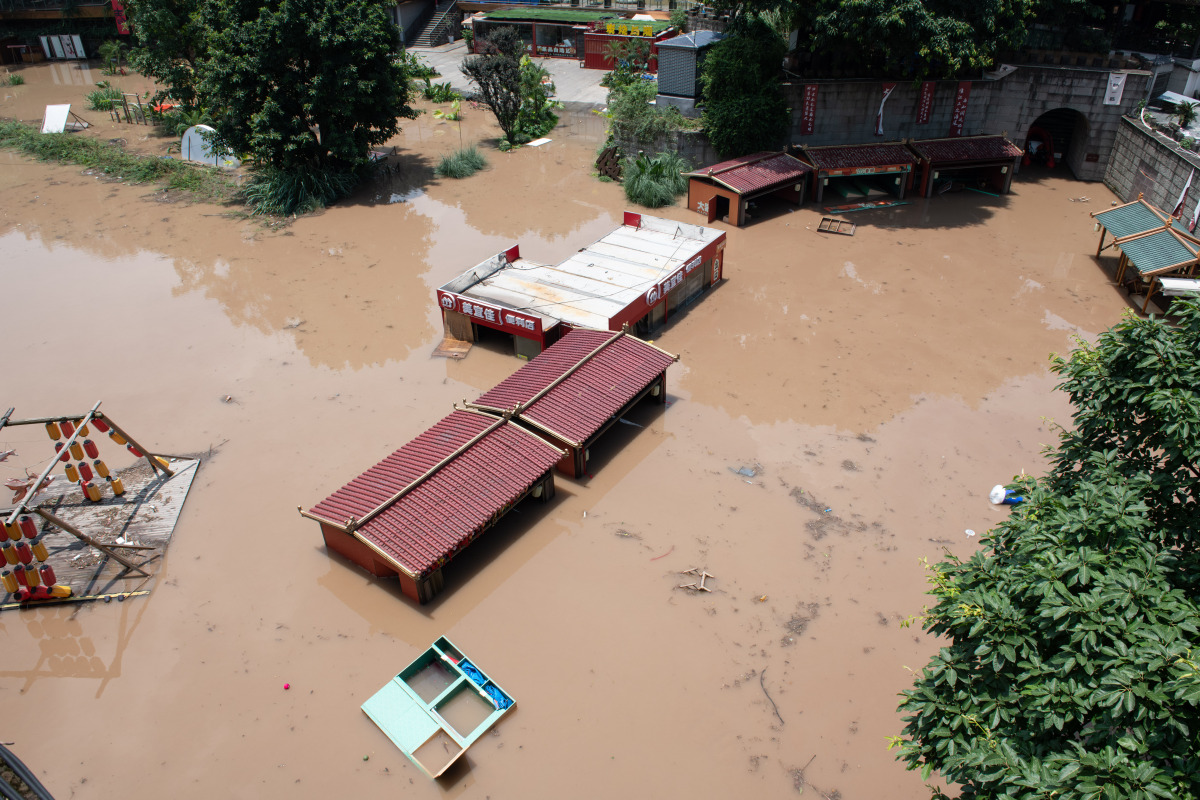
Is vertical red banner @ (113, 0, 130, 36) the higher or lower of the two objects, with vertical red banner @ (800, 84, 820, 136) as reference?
higher

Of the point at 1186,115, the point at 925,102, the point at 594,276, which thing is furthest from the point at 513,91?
the point at 1186,115

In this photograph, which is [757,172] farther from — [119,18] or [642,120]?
[119,18]

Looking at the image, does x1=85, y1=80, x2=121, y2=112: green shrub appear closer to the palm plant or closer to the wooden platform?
the wooden platform

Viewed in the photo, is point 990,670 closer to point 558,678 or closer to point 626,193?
point 558,678

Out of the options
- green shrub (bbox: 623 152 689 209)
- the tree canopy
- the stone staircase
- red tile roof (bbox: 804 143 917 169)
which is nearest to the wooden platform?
green shrub (bbox: 623 152 689 209)

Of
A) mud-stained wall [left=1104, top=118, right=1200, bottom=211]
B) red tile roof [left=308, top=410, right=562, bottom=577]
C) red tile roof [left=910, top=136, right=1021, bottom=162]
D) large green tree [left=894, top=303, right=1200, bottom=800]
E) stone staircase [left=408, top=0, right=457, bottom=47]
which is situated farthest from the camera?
stone staircase [left=408, top=0, right=457, bottom=47]

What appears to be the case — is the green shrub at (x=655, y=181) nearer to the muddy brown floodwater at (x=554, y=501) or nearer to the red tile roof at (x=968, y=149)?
the muddy brown floodwater at (x=554, y=501)

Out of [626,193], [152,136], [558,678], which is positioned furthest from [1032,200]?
[152,136]

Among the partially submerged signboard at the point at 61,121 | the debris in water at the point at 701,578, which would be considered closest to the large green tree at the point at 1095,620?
the debris in water at the point at 701,578
